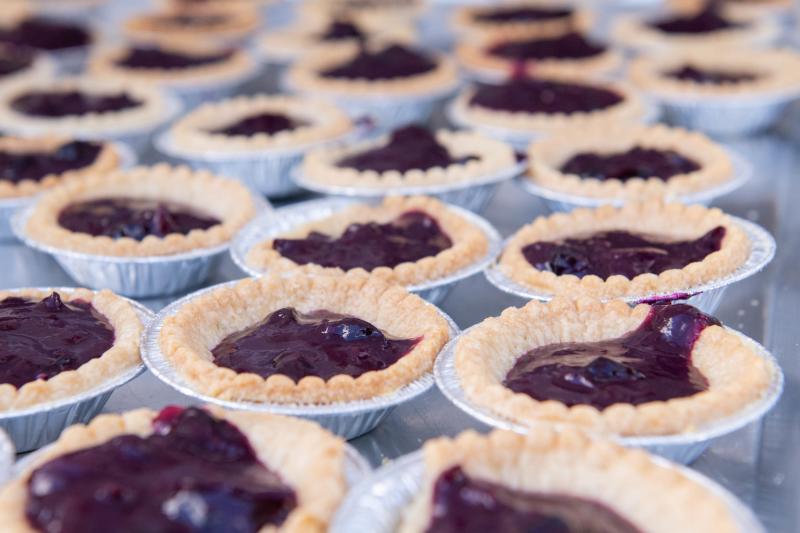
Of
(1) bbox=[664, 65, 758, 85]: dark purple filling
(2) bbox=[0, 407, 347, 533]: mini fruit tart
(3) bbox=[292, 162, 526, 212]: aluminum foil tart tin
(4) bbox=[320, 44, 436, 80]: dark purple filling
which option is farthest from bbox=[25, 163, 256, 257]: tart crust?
(1) bbox=[664, 65, 758, 85]: dark purple filling

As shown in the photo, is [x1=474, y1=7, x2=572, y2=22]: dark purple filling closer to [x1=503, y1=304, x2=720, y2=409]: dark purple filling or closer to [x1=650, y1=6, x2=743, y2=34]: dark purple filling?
[x1=650, y1=6, x2=743, y2=34]: dark purple filling

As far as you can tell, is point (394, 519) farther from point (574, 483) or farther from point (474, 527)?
point (574, 483)

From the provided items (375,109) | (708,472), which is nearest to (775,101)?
(375,109)

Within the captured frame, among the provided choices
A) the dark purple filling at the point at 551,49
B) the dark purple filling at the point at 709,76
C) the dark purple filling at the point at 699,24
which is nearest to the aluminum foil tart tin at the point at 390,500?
the dark purple filling at the point at 709,76

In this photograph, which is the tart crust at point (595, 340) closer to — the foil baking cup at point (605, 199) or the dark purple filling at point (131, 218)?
the foil baking cup at point (605, 199)

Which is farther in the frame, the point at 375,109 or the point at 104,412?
the point at 375,109

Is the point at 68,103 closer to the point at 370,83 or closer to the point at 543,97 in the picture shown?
the point at 370,83
